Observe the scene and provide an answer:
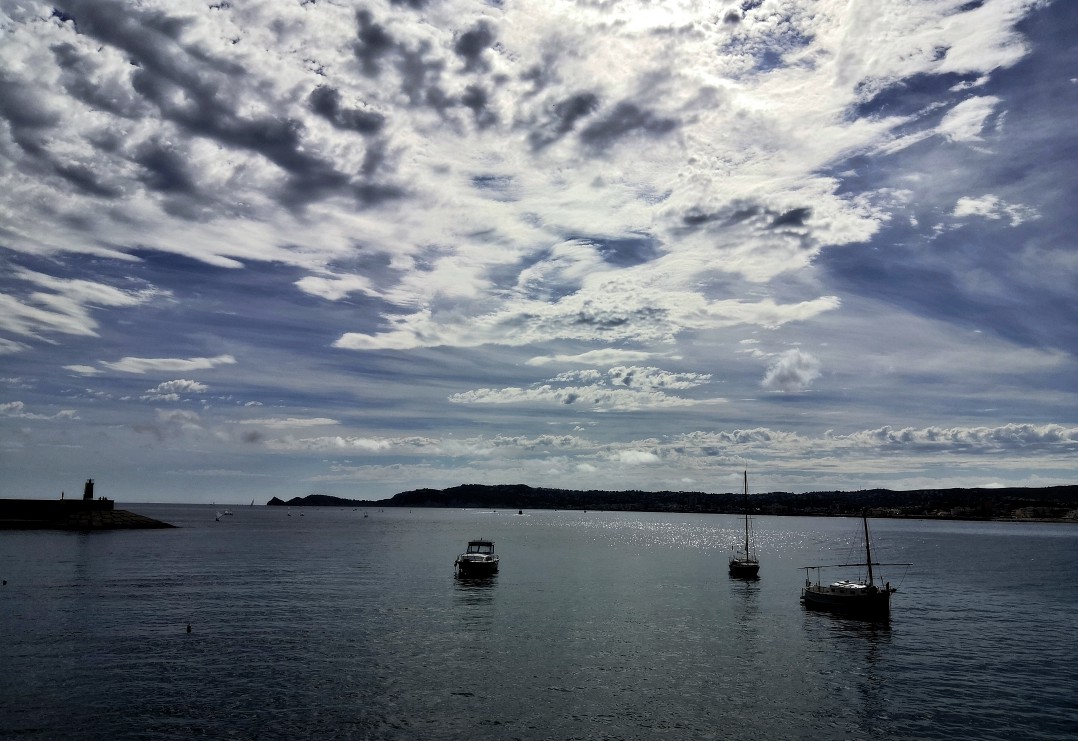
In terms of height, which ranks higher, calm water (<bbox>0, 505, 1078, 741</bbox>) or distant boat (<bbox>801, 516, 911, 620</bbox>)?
distant boat (<bbox>801, 516, 911, 620</bbox>)

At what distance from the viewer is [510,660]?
55.3 meters

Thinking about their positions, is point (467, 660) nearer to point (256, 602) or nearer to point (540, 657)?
point (540, 657)

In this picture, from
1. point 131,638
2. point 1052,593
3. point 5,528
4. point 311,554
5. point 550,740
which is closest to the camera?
point 550,740

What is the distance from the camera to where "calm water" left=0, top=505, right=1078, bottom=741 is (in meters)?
41.1

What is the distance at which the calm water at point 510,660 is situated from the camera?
41125mm

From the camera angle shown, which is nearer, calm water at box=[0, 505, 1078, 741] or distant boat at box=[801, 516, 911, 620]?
calm water at box=[0, 505, 1078, 741]

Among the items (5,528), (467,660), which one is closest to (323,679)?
(467,660)

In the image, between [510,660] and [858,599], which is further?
[858,599]

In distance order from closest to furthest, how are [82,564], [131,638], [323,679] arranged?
[323,679] → [131,638] → [82,564]

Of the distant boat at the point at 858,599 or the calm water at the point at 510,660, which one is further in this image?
the distant boat at the point at 858,599

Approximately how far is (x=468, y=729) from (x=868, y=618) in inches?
2189

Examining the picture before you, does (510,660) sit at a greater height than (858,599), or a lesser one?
lesser

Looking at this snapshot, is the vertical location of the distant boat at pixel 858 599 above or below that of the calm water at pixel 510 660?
above

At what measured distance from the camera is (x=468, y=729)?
39.7 meters
